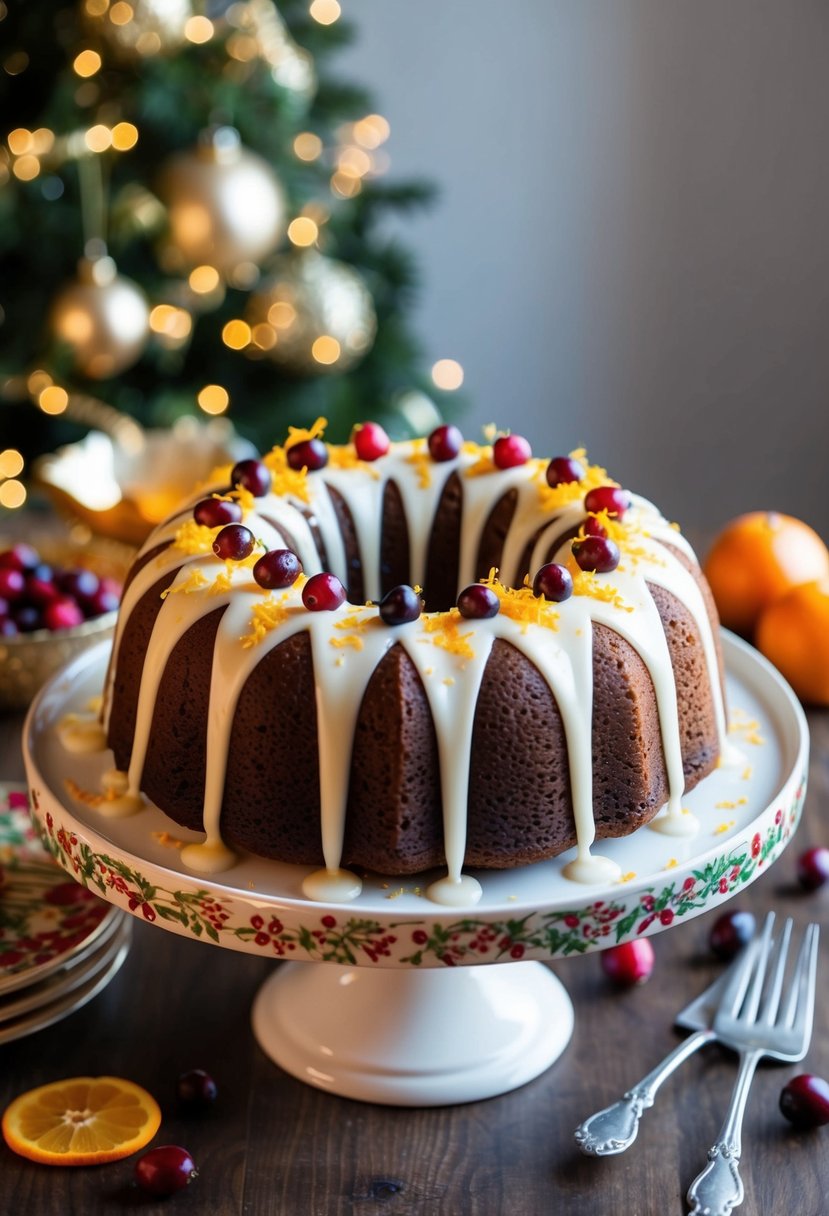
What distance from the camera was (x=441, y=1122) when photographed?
1.35 metres

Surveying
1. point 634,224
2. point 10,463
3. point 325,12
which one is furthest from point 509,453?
point 634,224

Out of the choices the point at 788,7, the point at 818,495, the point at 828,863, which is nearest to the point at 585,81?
the point at 788,7

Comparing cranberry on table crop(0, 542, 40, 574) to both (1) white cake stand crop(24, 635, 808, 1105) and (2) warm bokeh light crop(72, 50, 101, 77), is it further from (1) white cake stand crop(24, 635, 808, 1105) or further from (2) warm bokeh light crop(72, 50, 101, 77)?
(2) warm bokeh light crop(72, 50, 101, 77)

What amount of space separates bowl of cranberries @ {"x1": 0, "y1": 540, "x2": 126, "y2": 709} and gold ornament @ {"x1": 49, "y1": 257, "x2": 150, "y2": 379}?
2.91ft

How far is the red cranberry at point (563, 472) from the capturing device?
5.23 feet

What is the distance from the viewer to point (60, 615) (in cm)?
203

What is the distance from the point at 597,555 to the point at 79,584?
3.25ft

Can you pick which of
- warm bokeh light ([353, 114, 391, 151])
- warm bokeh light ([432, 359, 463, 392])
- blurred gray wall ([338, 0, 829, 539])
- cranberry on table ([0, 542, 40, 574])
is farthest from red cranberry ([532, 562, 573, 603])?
blurred gray wall ([338, 0, 829, 539])

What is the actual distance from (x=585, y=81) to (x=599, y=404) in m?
0.95

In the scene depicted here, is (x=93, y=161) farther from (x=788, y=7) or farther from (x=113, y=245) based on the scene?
(x=788, y=7)

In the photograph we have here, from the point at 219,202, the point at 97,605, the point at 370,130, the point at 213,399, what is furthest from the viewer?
the point at 370,130

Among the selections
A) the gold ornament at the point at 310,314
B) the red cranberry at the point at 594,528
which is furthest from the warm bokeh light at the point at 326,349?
the red cranberry at the point at 594,528

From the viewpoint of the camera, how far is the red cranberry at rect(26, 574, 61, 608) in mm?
2066

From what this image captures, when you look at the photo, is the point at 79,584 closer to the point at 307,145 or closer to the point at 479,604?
the point at 479,604
